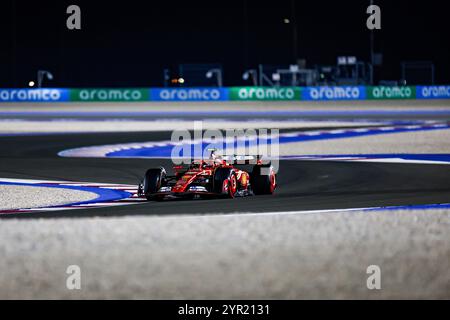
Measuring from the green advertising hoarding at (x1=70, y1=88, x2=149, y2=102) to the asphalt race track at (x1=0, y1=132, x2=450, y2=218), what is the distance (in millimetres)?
26926

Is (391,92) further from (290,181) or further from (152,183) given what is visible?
(152,183)

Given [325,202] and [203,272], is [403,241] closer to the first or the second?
[203,272]

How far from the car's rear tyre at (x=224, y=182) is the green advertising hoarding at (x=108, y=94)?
3804cm

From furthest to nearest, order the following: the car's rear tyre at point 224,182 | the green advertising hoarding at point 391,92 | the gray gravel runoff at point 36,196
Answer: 1. the green advertising hoarding at point 391,92
2. the car's rear tyre at point 224,182
3. the gray gravel runoff at point 36,196

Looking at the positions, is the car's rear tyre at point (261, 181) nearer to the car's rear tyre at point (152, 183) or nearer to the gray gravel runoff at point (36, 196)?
the car's rear tyre at point (152, 183)

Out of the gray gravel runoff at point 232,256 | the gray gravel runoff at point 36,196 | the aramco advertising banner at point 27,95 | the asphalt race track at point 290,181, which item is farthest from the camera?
the aramco advertising banner at point 27,95

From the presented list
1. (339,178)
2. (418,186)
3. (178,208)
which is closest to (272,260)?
(178,208)

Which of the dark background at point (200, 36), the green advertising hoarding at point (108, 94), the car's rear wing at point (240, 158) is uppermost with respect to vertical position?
the dark background at point (200, 36)

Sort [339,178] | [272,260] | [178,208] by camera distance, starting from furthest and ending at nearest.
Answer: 1. [339,178]
2. [178,208]
3. [272,260]

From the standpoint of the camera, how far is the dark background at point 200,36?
59969mm

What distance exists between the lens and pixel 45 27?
60688 mm

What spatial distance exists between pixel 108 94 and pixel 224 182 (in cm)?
3904

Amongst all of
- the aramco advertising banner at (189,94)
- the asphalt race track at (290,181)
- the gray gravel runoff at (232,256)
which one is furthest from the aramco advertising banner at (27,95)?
the gray gravel runoff at (232,256)

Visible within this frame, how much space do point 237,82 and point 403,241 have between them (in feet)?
167
